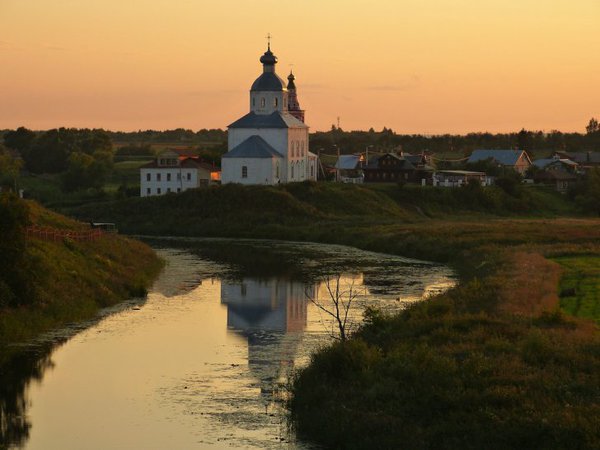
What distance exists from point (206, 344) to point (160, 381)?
5.40 m

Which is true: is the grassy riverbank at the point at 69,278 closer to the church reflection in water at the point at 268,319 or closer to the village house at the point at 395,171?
the church reflection in water at the point at 268,319

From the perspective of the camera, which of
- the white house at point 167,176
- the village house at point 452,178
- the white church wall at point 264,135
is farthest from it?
the village house at point 452,178

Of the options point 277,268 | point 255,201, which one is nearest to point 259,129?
point 255,201

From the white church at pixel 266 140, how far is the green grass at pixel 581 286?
4344 centimetres

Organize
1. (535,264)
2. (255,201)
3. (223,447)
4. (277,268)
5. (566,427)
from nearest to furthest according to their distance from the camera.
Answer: (566,427), (223,447), (535,264), (277,268), (255,201)

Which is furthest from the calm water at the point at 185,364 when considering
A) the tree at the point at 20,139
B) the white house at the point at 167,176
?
the tree at the point at 20,139

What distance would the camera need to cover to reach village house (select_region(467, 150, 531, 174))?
12744 cm

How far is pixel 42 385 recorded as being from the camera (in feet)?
95.2

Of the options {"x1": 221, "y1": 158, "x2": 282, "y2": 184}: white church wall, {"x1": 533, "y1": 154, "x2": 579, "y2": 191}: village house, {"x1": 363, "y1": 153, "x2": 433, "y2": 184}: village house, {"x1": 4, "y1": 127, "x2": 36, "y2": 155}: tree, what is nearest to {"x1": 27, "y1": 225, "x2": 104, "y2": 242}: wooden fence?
{"x1": 221, "y1": 158, "x2": 282, "y2": 184}: white church wall

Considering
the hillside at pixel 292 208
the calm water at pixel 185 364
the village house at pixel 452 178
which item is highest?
the village house at pixel 452 178

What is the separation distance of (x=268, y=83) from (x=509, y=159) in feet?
130

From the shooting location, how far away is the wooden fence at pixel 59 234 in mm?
45075

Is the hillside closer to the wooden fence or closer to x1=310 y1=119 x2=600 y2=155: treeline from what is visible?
the wooden fence

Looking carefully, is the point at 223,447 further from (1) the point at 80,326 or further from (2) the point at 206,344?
(1) the point at 80,326
